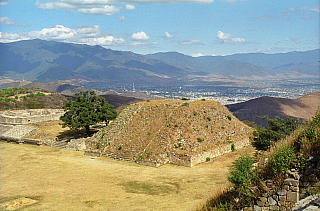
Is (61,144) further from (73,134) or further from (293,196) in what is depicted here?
(293,196)

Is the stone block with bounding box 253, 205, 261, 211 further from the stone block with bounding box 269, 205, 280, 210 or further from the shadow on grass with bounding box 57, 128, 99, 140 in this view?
the shadow on grass with bounding box 57, 128, 99, 140

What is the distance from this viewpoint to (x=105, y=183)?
19.9 meters

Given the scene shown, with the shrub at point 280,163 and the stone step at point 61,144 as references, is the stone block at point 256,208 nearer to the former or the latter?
the shrub at point 280,163

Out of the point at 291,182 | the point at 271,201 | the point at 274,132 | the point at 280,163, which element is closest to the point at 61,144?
the point at 274,132

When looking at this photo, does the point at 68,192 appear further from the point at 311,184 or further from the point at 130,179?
the point at 311,184

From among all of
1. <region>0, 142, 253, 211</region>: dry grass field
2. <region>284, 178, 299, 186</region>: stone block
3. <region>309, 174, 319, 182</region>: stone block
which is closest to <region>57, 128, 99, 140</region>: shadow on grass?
<region>0, 142, 253, 211</region>: dry grass field

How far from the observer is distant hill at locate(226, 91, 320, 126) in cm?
8911

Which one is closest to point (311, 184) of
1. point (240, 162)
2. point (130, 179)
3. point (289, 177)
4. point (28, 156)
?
point (289, 177)

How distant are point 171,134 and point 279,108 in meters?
76.2

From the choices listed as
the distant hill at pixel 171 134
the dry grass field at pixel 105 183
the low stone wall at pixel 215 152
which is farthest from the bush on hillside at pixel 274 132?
the distant hill at pixel 171 134

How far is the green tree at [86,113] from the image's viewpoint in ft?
117

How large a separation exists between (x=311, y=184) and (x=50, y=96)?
285ft

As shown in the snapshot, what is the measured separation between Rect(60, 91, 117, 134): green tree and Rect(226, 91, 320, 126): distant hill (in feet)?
184

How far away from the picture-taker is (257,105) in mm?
102250
